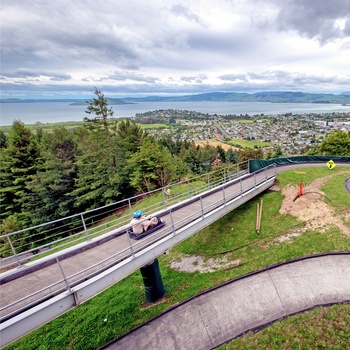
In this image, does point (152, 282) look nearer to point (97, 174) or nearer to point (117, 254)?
point (117, 254)

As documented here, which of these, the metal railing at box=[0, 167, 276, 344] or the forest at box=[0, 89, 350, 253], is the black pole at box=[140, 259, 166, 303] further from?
the forest at box=[0, 89, 350, 253]

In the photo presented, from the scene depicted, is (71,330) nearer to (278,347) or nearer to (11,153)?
(278,347)

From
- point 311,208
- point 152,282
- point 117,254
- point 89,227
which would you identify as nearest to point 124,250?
point 117,254

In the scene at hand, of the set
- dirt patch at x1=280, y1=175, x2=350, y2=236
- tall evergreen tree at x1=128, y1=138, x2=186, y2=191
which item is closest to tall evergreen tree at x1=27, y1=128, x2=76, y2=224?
tall evergreen tree at x1=128, y1=138, x2=186, y2=191

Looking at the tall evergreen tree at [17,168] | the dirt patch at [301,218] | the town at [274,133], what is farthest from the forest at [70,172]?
the town at [274,133]

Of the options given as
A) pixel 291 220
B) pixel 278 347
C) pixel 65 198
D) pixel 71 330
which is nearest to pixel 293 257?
pixel 291 220
